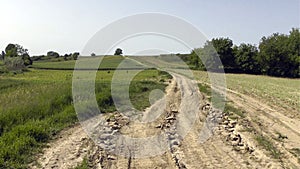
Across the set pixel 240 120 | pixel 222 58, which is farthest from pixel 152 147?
pixel 222 58

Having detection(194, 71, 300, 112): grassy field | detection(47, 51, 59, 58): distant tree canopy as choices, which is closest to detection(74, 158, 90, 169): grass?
detection(194, 71, 300, 112): grassy field

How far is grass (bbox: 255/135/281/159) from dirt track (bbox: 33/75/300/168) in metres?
0.14

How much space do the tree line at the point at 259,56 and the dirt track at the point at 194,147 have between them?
39.1m

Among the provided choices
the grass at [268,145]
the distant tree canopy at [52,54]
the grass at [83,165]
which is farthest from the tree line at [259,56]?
the distant tree canopy at [52,54]

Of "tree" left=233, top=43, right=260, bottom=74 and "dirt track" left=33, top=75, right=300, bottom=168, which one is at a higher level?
"tree" left=233, top=43, right=260, bottom=74

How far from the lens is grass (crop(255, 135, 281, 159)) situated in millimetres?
8148

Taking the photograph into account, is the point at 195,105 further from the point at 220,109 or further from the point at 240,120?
the point at 240,120

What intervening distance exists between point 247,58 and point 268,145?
54737 mm

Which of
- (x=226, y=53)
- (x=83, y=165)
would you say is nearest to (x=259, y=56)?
(x=226, y=53)

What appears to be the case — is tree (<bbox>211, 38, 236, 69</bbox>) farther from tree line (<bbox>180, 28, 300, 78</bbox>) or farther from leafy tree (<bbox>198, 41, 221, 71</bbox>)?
leafy tree (<bbox>198, 41, 221, 71</bbox>)

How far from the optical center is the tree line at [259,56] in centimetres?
5516

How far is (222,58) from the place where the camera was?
6319 cm

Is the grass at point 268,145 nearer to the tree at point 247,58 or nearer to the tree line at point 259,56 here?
the tree line at point 259,56

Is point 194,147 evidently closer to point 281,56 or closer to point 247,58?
point 281,56
